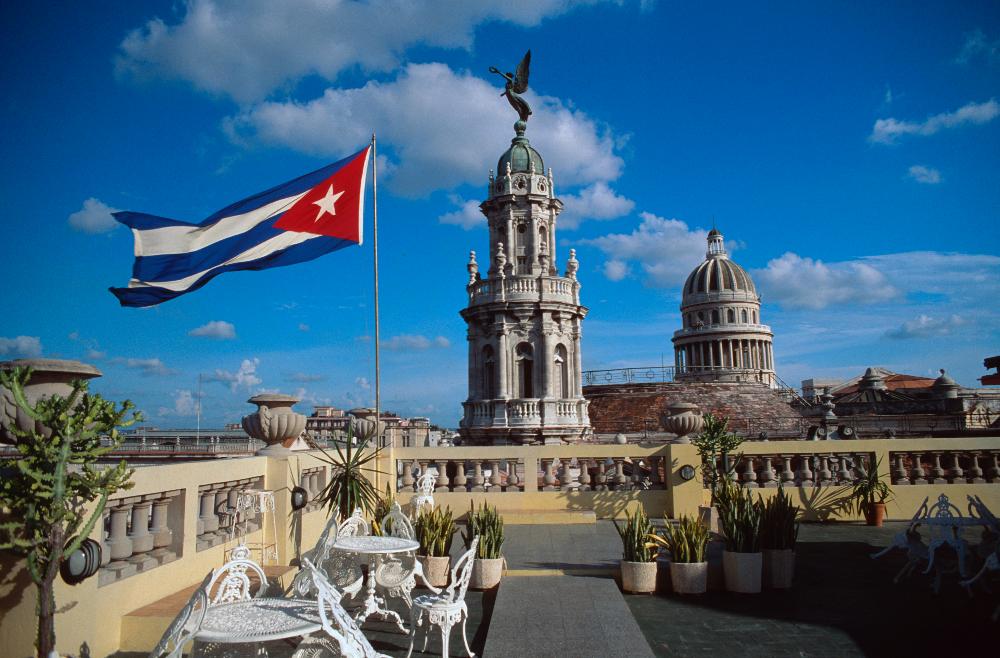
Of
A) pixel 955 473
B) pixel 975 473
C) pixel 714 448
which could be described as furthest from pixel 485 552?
pixel 975 473

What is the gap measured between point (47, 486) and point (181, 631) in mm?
1757

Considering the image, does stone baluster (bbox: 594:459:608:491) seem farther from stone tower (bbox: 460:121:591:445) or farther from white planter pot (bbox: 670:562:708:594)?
stone tower (bbox: 460:121:591:445)

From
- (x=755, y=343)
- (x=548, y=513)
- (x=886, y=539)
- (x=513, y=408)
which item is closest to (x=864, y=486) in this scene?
(x=886, y=539)

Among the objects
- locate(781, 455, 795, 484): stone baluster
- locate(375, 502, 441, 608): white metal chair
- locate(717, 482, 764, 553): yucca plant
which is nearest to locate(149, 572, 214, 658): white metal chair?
locate(375, 502, 441, 608): white metal chair

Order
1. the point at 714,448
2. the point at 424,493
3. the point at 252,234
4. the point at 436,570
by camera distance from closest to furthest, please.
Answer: the point at 436,570 → the point at 252,234 → the point at 424,493 → the point at 714,448

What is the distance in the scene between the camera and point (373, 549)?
7.25 m

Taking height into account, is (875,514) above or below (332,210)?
below

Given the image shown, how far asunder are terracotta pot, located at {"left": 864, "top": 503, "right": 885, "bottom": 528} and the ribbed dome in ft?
243

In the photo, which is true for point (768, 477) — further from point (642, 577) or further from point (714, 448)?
point (642, 577)

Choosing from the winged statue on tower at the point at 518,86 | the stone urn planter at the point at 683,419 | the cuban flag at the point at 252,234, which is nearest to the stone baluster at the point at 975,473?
the stone urn planter at the point at 683,419

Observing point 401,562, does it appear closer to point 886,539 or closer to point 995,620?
point 995,620

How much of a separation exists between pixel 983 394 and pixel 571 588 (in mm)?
49295

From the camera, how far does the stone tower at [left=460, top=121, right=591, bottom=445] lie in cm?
3469

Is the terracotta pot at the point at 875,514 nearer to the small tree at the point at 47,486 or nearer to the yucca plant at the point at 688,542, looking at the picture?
the yucca plant at the point at 688,542
